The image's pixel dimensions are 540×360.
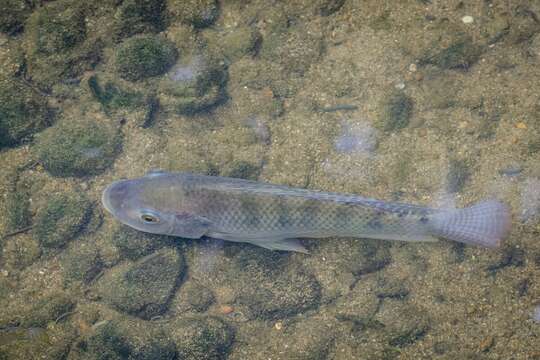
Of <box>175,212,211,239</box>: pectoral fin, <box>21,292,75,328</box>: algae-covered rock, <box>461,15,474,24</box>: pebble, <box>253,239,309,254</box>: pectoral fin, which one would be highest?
<box>461,15,474,24</box>: pebble

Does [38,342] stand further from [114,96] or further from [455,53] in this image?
[455,53]

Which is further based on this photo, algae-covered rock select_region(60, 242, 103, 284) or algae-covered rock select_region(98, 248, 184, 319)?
algae-covered rock select_region(60, 242, 103, 284)

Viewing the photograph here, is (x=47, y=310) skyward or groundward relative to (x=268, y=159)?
groundward

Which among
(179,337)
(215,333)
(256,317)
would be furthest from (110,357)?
(256,317)

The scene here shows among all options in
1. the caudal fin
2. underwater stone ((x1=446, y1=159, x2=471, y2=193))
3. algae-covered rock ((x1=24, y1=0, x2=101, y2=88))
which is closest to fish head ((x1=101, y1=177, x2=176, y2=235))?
algae-covered rock ((x1=24, y1=0, x2=101, y2=88))

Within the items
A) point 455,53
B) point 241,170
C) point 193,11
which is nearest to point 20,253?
point 241,170

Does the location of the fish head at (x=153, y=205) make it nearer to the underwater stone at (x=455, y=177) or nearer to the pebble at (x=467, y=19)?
the underwater stone at (x=455, y=177)

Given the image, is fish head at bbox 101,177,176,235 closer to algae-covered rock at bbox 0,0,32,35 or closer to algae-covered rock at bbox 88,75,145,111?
algae-covered rock at bbox 88,75,145,111
